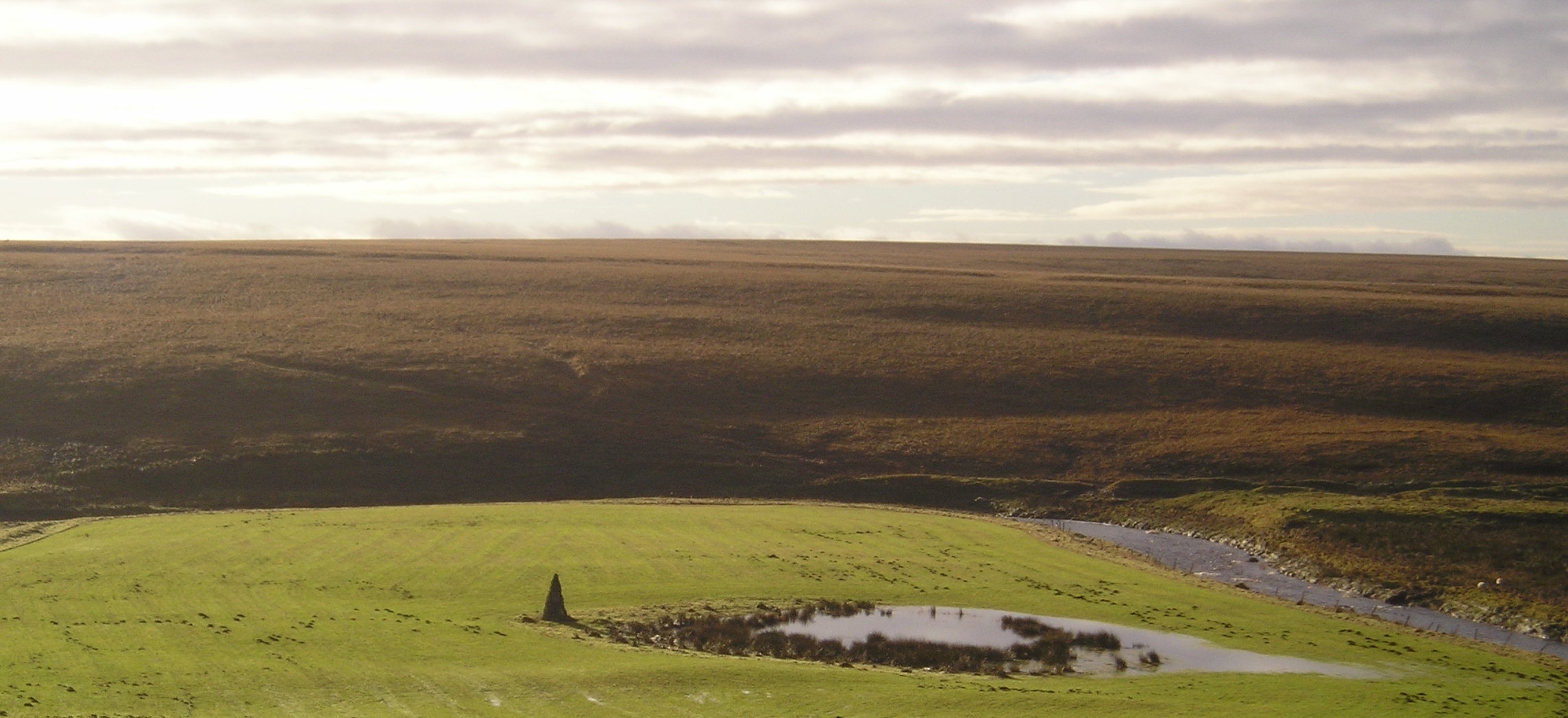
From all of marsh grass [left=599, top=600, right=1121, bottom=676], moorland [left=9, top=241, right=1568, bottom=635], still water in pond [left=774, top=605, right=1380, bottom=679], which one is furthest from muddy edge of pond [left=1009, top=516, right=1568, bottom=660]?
marsh grass [left=599, top=600, right=1121, bottom=676]

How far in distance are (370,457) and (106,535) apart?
1789 centimetres

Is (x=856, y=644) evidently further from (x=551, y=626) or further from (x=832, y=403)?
(x=832, y=403)

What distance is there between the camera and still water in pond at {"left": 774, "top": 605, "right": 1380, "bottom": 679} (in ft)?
94.9

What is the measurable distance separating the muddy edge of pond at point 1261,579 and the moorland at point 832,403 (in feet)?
3.93

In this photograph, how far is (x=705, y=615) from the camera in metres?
32.5

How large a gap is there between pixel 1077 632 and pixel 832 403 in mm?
36232

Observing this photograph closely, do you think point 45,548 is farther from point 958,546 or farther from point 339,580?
point 958,546

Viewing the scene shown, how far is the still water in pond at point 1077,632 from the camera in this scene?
28.9 m

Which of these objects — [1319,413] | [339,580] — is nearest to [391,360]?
[339,580]

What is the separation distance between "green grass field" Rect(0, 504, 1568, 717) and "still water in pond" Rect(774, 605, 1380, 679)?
32.6 inches

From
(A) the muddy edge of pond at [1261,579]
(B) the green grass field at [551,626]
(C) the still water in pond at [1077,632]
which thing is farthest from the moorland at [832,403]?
(C) the still water in pond at [1077,632]

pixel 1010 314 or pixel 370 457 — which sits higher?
pixel 1010 314

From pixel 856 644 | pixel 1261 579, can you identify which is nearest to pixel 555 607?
pixel 856 644

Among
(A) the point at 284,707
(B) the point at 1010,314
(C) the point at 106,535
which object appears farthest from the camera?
(B) the point at 1010,314
